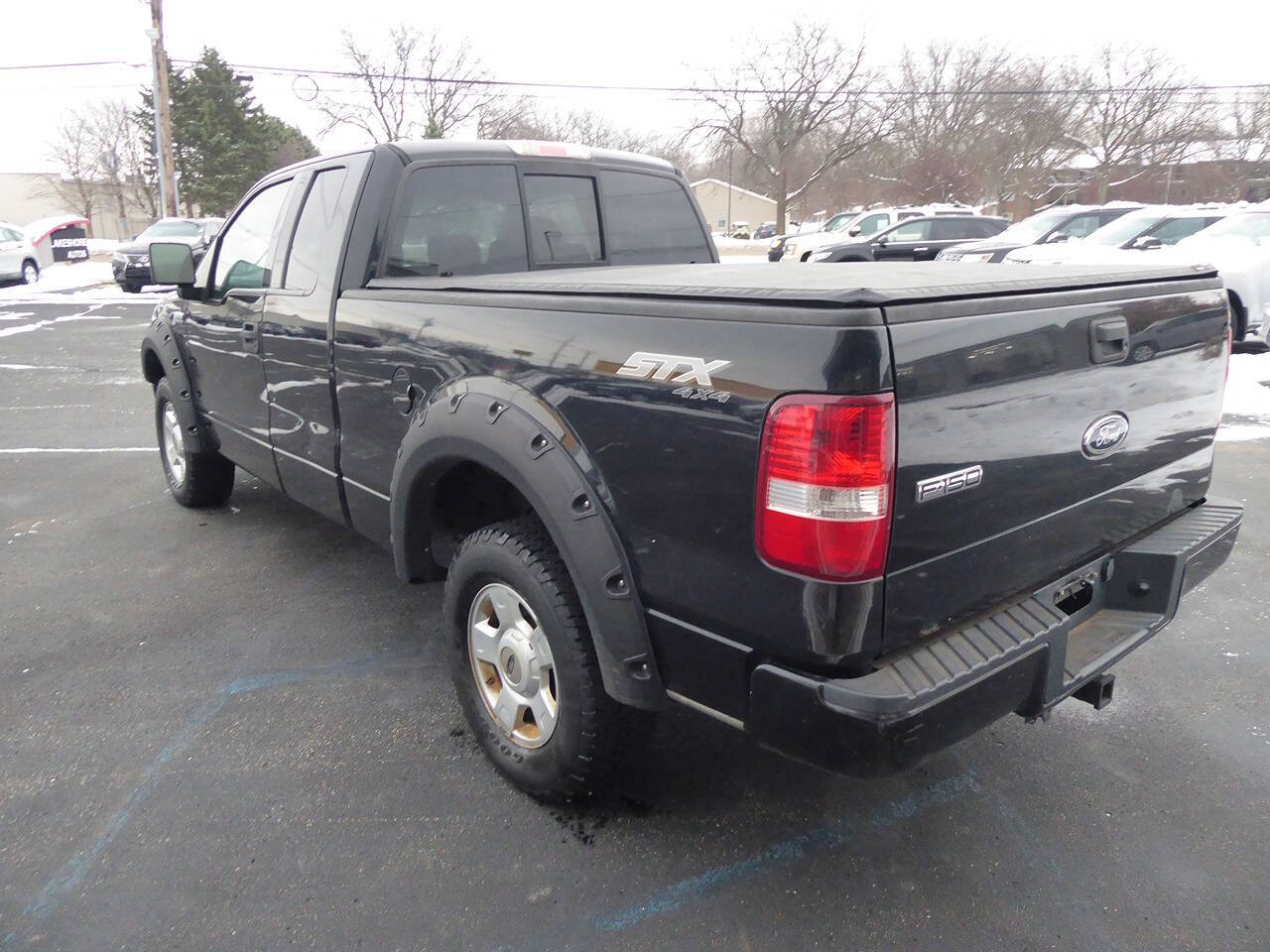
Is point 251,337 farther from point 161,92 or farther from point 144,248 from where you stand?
point 161,92

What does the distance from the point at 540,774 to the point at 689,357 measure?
4.44 ft

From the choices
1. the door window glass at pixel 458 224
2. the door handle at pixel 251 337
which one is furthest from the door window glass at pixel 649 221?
the door handle at pixel 251 337

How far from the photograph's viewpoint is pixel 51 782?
9.27 ft

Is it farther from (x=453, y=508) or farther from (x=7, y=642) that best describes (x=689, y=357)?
(x=7, y=642)

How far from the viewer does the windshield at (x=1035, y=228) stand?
48.6 ft

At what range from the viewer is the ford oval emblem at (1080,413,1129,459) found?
2209 mm

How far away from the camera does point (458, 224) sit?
3561 mm

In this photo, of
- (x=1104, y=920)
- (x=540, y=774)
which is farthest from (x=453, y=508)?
(x=1104, y=920)

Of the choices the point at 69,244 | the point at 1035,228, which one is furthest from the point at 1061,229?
the point at 69,244

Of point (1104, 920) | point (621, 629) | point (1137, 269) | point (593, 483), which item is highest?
point (1137, 269)

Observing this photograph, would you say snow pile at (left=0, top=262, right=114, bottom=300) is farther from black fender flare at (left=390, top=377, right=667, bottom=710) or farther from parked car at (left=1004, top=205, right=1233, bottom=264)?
black fender flare at (left=390, top=377, right=667, bottom=710)

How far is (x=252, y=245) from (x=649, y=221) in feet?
6.17

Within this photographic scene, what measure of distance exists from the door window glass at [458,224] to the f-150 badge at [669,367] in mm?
1611

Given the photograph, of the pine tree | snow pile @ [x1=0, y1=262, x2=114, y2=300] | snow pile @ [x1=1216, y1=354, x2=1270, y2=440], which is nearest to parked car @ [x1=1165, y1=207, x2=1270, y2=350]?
snow pile @ [x1=1216, y1=354, x2=1270, y2=440]
